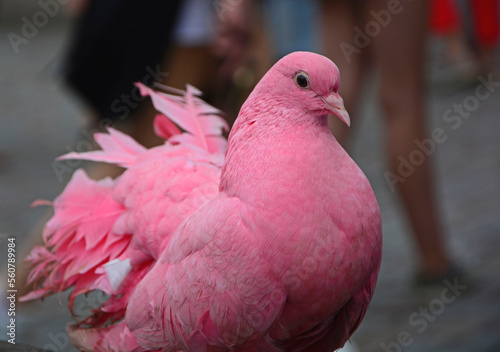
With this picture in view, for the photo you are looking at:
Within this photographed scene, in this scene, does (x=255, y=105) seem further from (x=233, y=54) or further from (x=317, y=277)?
(x=233, y=54)

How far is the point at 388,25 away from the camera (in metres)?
A: 3.11

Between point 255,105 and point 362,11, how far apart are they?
191 cm

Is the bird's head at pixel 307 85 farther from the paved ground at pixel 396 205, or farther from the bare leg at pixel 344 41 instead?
the bare leg at pixel 344 41

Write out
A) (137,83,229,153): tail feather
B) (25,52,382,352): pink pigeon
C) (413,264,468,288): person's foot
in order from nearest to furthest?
(25,52,382,352): pink pigeon < (137,83,229,153): tail feather < (413,264,468,288): person's foot

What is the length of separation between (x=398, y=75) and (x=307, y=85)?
183cm

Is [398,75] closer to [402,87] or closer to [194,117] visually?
[402,87]

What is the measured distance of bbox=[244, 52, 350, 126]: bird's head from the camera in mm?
1481

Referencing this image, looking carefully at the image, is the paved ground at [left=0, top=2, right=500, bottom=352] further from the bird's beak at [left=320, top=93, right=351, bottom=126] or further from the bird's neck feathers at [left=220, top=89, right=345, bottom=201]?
the bird's beak at [left=320, top=93, right=351, bottom=126]

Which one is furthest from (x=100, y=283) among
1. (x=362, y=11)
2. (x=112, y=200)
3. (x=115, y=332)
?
(x=362, y=11)

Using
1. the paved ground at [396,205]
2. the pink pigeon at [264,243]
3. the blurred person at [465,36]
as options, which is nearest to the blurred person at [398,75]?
the paved ground at [396,205]

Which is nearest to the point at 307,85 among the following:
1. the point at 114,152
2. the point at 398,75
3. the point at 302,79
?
the point at 302,79

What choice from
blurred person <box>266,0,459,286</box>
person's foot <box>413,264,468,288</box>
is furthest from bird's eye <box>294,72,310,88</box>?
person's foot <box>413,264,468,288</box>

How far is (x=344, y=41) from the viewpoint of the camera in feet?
11.4

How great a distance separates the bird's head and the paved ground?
1.40 meters
